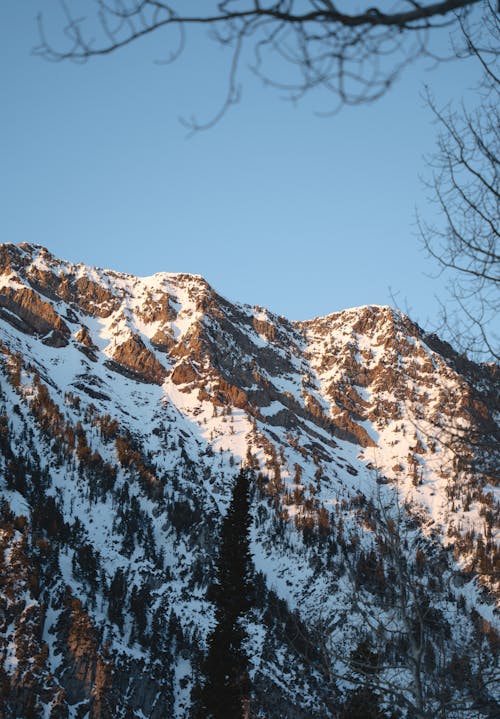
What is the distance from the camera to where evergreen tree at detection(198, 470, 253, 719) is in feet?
92.9

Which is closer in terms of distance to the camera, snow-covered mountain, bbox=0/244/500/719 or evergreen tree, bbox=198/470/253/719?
snow-covered mountain, bbox=0/244/500/719

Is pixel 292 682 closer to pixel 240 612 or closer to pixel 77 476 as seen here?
pixel 77 476

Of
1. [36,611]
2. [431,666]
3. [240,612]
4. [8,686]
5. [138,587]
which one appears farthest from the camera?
[138,587]

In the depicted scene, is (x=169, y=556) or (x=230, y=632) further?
(x=169, y=556)

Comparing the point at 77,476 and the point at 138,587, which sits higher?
the point at 77,476

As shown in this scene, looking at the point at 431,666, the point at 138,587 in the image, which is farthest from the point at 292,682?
the point at 431,666

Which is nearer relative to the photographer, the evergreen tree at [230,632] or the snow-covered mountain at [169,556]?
the snow-covered mountain at [169,556]

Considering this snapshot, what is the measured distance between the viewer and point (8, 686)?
234 ft

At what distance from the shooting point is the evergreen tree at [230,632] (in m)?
28.3

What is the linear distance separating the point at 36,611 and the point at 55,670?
12.3 m

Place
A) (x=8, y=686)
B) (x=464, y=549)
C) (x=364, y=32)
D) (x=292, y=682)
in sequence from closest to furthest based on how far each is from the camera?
(x=364, y=32), (x=8, y=686), (x=292, y=682), (x=464, y=549)

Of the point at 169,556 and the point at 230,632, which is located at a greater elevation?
the point at 169,556

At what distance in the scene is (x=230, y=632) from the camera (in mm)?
30562

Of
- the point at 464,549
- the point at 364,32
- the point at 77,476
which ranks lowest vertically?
the point at 364,32
